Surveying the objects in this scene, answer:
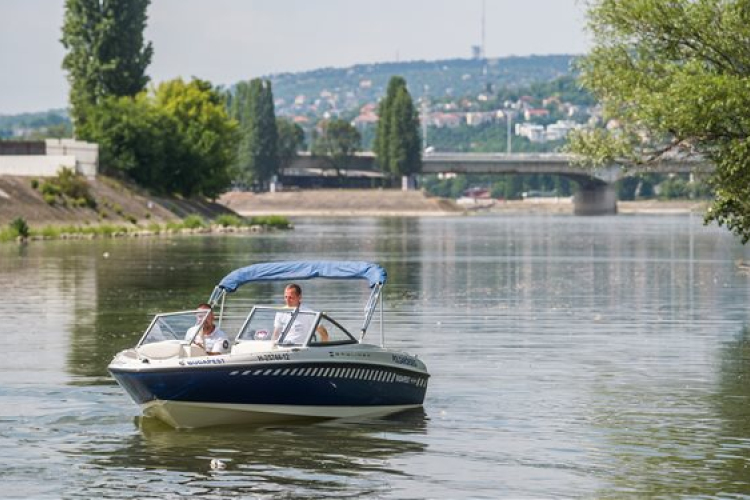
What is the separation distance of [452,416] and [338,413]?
2.29 m

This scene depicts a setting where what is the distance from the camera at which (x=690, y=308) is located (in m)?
58.1

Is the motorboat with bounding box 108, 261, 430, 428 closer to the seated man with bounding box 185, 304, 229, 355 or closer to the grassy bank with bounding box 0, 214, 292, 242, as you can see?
the seated man with bounding box 185, 304, 229, 355

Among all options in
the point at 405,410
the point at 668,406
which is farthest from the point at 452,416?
the point at 668,406

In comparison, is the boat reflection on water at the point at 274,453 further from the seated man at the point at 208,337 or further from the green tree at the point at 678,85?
the green tree at the point at 678,85

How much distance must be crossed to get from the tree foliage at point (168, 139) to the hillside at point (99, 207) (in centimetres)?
263

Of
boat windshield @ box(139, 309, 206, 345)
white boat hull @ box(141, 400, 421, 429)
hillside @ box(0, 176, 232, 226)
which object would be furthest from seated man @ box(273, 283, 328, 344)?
hillside @ box(0, 176, 232, 226)

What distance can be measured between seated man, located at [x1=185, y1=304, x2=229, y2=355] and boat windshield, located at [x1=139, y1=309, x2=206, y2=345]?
8cm

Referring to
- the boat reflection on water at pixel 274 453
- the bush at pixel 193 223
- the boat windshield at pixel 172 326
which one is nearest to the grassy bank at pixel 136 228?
the bush at pixel 193 223

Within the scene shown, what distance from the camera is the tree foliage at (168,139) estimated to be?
156625 mm

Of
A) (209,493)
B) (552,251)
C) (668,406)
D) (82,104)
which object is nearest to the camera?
(209,493)

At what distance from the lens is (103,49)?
153 metres

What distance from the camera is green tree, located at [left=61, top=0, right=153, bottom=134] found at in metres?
152

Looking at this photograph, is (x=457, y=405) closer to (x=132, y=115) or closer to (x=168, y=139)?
(x=132, y=115)

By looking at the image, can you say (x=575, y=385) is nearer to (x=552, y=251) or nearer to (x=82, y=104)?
(x=552, y=251)
